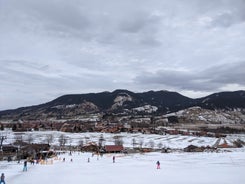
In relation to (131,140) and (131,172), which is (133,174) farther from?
(131,140)

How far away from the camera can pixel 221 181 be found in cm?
3055

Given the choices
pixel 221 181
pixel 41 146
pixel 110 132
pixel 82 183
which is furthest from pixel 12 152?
pixel 110 132

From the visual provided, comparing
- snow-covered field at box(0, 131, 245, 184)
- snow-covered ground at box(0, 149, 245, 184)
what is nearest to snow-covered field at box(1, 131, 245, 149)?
snow-covered field at box(0, 131, 245, 184)

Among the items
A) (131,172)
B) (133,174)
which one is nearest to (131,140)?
(131,172)

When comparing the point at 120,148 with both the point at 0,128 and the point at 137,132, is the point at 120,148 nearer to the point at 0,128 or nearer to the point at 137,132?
the point at 137,132

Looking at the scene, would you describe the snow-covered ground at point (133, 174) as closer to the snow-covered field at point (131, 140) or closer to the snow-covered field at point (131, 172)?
the snow-covered field at point (131, 172)

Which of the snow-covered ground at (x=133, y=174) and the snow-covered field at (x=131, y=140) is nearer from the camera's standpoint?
the snow-covered ground at (x=133, y=174)

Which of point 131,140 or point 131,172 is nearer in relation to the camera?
point 131,172

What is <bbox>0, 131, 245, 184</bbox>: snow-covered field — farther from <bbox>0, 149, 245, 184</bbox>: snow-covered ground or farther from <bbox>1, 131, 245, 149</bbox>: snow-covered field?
<bbox>1, 131, 245, 149</bbox>: snow-covered field

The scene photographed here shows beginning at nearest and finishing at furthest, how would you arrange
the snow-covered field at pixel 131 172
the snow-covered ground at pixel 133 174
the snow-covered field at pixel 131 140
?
the snow-covered ground at pixel 133 174
the snow-covered field at pixel 131 172
the snow-covered field at pixel 131 140

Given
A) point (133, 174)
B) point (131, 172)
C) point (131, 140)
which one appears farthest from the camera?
point (131, 140)

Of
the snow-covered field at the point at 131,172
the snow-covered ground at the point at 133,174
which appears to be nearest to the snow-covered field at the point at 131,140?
the snow-covered field at the point at 131,172

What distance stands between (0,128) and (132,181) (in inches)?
6956

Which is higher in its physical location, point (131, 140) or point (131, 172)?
point (131, 140)
